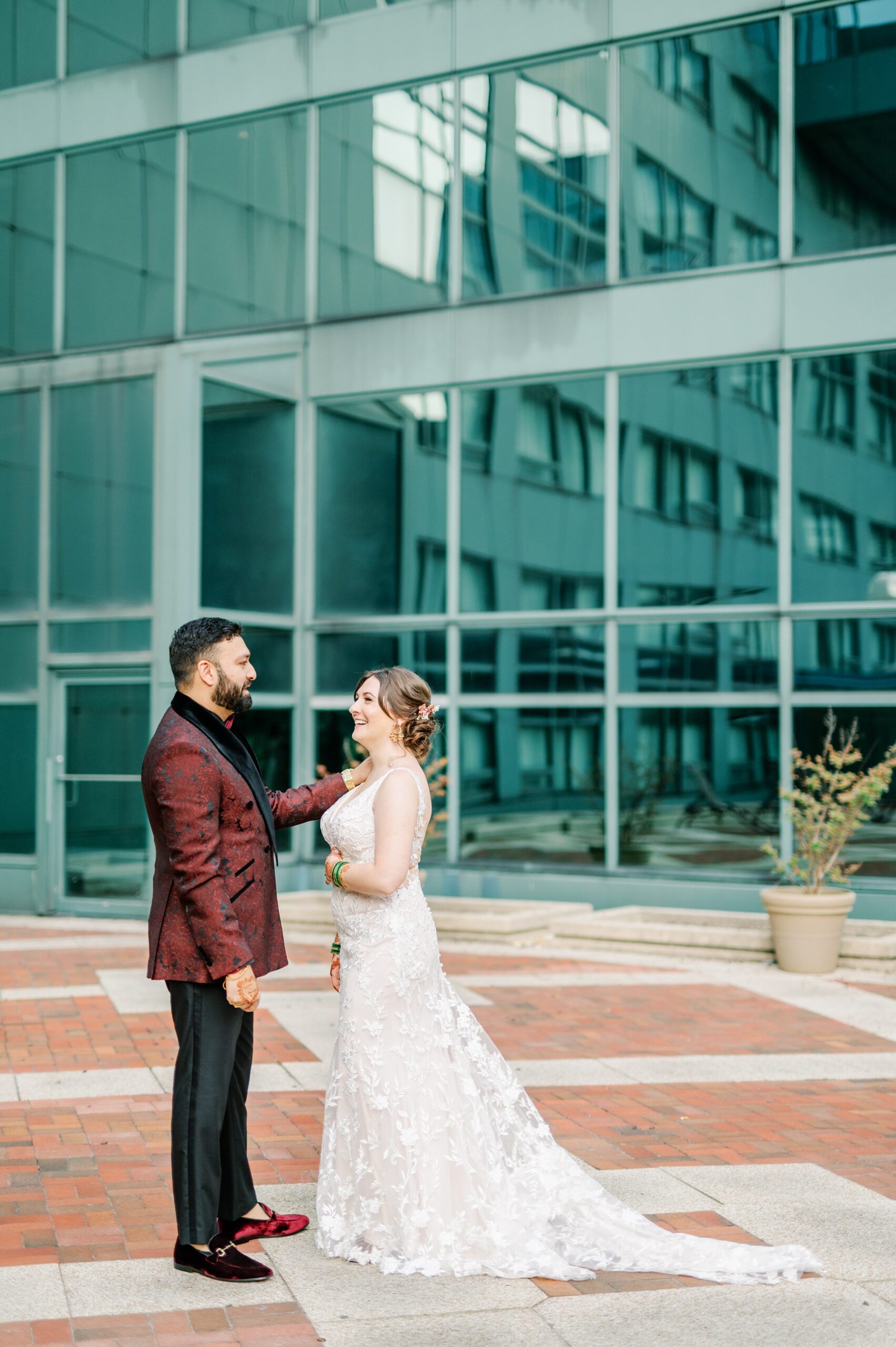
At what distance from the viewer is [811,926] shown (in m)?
10.7

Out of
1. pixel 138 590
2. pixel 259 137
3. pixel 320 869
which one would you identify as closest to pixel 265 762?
pixel 320 869

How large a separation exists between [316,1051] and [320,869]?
6.75m

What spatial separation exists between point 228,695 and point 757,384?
30.5 feet

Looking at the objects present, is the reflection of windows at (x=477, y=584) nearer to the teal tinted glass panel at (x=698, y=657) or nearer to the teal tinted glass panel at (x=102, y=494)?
the teal tinted glass panel at (x=698, y=657)

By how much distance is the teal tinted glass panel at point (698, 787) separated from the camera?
503 inches

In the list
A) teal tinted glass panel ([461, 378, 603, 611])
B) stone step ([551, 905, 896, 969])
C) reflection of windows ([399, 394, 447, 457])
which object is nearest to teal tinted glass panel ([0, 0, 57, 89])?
reflection of windows ([399, 394, 447, 457])

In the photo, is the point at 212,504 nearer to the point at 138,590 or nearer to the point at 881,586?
the point at 138,590

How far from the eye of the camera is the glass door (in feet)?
47.5

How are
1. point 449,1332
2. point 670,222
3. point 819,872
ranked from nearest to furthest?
point 449,1332
point 819,872
point 670,222

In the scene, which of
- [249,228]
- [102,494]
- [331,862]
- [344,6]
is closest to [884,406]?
[249,228]

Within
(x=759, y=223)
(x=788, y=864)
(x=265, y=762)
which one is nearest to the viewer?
(x=788, y=864)

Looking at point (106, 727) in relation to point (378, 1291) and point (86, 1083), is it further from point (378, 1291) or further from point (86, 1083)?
point (378, 1291)

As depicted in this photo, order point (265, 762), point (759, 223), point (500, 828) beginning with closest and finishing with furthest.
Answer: point (759, 223) < point (500, 828) < point (265, 762)

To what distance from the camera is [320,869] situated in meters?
14.6
